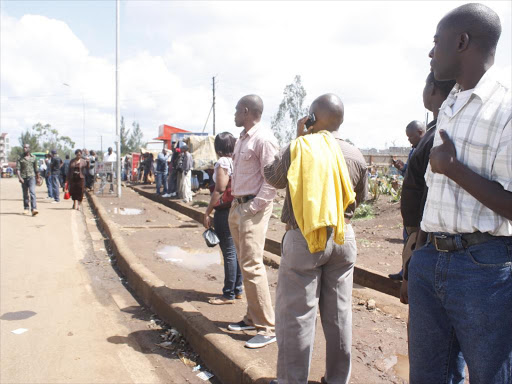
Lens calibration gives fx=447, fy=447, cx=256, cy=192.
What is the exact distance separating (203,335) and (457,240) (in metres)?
Result: 2.64

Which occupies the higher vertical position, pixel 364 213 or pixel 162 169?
pixel 162 169

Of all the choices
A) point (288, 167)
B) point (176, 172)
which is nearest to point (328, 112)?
point (288, 167)

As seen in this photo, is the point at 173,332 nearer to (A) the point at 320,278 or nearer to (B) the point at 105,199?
(A) the point at 320,278

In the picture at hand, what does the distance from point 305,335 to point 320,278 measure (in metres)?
0.35

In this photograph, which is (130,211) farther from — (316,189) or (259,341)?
(316,189)

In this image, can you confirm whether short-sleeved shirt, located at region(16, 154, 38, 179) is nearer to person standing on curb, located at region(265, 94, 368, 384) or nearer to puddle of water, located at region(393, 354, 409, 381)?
person standing on curb, located at region(265, 94, 368, 384)

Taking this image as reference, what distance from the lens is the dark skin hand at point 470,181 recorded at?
1548 mm

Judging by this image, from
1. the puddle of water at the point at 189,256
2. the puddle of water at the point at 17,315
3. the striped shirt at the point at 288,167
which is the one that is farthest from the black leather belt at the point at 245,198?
the puddle of water at the point at 189,256

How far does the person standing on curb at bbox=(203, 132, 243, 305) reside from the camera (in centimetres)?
438

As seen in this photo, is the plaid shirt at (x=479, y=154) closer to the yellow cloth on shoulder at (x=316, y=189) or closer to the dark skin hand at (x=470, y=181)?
the dark skin hand at (x=470, y=181)

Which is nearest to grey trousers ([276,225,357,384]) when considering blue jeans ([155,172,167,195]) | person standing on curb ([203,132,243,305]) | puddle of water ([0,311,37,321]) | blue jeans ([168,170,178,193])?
person standing on curb ([203,132,243,305])

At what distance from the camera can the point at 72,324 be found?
177 inches

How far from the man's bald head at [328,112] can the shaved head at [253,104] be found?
1135 mm

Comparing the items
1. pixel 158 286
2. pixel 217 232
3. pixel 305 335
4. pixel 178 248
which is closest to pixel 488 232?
pixel 305 335
